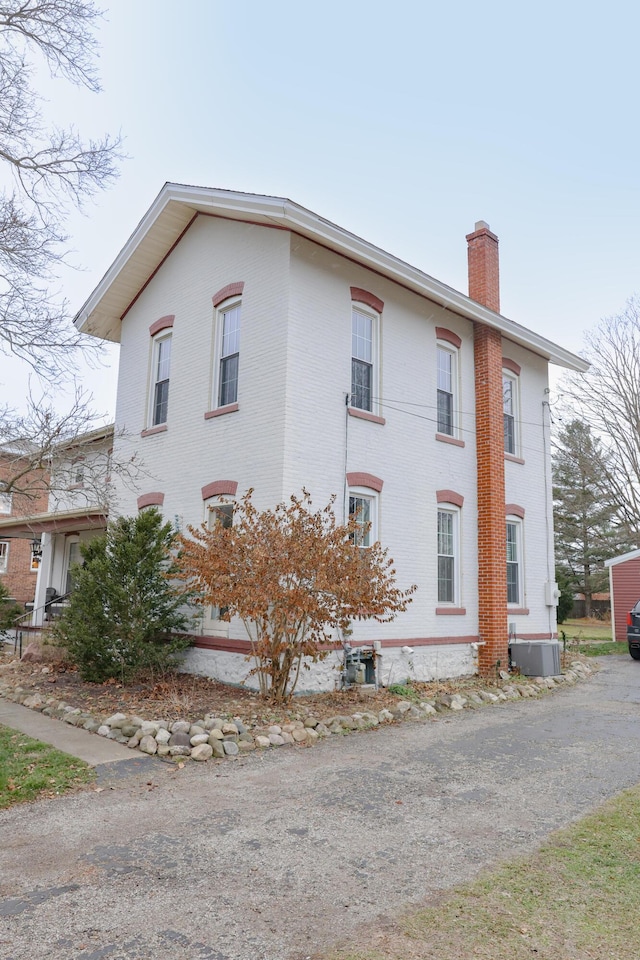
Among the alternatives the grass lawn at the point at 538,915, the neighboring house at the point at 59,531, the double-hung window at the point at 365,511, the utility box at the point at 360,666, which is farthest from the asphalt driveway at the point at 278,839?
the neighboring house at the point at 59,531

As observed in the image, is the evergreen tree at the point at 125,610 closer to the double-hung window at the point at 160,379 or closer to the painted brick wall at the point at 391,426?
the painted brick wall at the point at 391,426

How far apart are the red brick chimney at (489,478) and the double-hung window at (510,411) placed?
101 centimetres

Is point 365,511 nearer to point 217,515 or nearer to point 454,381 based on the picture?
point 217,515

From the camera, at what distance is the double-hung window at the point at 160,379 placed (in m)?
14.3

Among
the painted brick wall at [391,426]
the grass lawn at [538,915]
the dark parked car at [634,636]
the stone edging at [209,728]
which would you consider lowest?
the grass lawn at [538,915]

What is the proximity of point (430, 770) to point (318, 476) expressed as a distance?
17.5 ft

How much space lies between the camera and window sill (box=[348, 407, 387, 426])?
1188 cm

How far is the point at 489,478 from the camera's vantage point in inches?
555

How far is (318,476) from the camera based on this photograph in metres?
11.2

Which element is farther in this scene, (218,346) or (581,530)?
(581,530)

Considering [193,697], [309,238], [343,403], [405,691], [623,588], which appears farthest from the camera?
[623,588]

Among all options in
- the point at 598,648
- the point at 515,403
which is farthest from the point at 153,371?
the point at 598,648

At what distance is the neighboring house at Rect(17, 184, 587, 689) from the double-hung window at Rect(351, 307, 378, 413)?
0.12 feet

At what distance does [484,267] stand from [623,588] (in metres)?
A: 13.7
